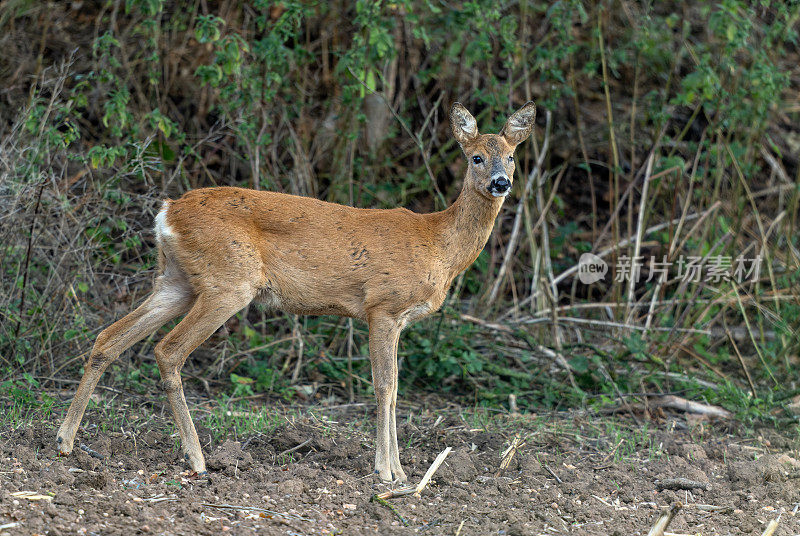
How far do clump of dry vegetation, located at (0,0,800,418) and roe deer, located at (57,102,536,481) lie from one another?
1.21 metres

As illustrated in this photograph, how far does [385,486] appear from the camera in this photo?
15.7 feet

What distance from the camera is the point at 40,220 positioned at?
634 cm

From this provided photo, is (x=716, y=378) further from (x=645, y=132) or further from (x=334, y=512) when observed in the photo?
(x=334, y=512)

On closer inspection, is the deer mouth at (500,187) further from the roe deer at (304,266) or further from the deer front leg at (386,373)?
the deer front leg at (386,373)

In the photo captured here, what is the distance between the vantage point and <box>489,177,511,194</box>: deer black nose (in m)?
5.07

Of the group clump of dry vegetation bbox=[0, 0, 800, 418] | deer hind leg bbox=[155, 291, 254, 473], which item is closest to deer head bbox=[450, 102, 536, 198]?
clump of dry vegetation bbox=[0, 0, 800, 418]

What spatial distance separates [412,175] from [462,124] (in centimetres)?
269

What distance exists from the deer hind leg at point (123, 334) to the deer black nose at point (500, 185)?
1.90 m

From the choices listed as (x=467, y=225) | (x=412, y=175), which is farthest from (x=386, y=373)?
(x=412, y=175)

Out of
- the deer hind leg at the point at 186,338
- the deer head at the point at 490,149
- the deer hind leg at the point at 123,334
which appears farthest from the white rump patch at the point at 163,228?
the deer head at the point at 490,149

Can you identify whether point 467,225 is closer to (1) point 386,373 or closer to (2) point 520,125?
(2) point 520,125

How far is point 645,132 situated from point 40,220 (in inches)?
251

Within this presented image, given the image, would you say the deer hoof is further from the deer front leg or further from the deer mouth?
the deer mouth

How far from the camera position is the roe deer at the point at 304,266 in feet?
16.2
